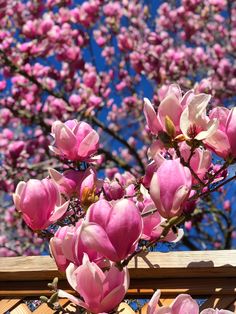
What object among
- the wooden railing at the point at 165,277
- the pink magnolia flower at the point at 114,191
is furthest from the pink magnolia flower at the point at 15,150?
the pink magnolia flower at the point at 114,191

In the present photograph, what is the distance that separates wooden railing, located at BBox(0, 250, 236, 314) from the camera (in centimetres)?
113

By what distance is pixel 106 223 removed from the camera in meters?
0.87

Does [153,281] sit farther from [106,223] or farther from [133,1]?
[133,1]

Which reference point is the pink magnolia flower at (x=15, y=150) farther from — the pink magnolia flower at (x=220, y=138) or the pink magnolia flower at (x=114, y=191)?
the pink magnolia flower at (x=220, y=138)

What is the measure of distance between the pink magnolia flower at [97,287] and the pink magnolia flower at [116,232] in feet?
0.09

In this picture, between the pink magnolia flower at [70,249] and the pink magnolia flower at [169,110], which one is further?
the pink magnolia flower at [169,110]

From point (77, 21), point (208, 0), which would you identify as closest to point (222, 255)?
point (77, 21)

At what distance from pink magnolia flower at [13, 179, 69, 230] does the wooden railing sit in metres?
0.20

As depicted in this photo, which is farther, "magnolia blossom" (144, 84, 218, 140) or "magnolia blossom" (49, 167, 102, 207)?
"magnolia blossom" (49, 167, 102, 207)

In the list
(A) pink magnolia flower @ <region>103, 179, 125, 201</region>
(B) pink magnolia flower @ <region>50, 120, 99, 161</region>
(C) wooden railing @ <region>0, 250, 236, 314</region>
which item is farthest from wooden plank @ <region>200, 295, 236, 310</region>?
(B) pink magnolia flower @ <region>50, 120, 99, 161</region>

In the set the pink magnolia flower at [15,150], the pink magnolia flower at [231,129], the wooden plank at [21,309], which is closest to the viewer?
the pink magnolia flower at [231,129]

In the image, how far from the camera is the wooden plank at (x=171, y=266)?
113cm

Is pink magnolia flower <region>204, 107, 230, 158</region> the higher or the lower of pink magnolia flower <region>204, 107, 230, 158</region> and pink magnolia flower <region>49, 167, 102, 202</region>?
the higher

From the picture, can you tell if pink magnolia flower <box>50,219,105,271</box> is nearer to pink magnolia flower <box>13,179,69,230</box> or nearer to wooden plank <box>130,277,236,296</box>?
pink magnolia flower <box>13,179,69,230</box>
